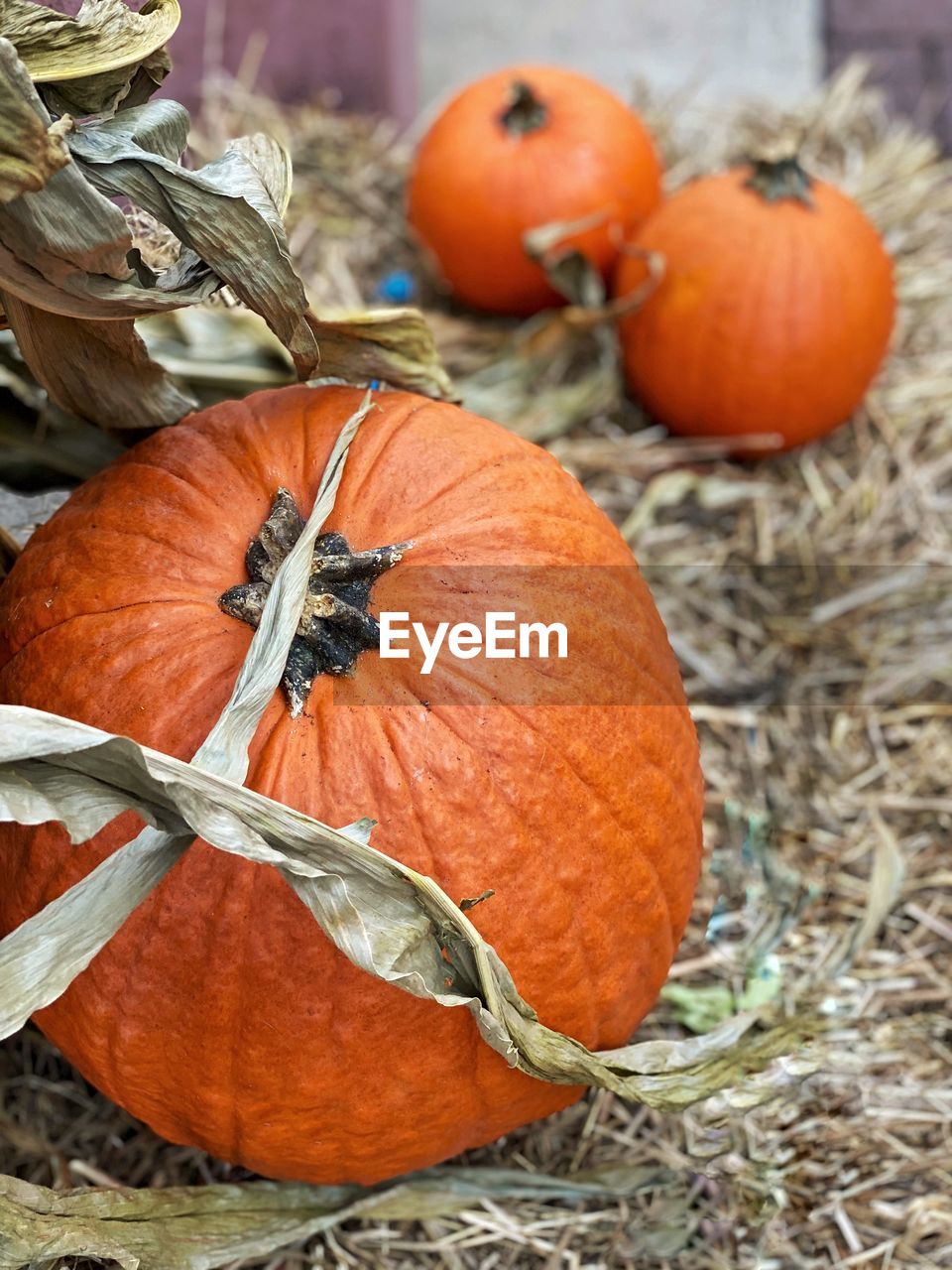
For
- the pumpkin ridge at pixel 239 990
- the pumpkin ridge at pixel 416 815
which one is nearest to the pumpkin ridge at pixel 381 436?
the pumpkin ridge at pixel 416 815

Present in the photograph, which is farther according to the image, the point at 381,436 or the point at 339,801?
the point at 381,436

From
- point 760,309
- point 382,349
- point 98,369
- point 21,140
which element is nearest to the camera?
point 21,140

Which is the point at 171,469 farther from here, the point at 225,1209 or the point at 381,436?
the point at 225,1209

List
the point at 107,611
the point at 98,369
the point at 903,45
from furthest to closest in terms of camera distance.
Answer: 1. the point at 903,45
2. the point at 98,369
3. the point at 107,611

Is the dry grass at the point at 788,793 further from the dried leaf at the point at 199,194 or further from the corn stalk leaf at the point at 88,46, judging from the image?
the corn stalk leaf at the point at 88,46

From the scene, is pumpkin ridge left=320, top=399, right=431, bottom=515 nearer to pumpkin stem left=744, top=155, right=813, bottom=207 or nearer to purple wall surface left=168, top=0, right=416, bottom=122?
pumpkin stem left=744, top=155, right=813, bottom=207

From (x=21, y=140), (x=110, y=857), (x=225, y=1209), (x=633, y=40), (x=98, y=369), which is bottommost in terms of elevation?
(x=225, y=1209)

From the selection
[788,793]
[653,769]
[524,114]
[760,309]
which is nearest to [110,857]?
[653,769]

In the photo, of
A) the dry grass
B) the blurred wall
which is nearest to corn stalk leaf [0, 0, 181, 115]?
the dry grass
